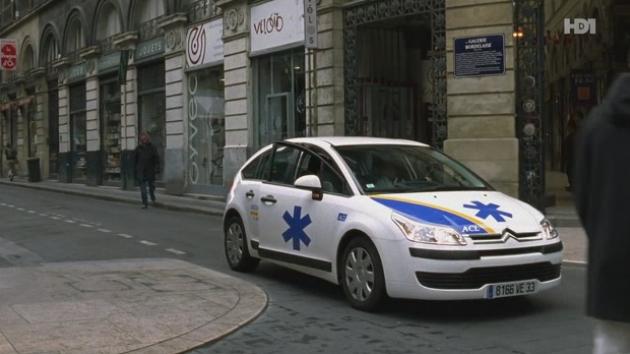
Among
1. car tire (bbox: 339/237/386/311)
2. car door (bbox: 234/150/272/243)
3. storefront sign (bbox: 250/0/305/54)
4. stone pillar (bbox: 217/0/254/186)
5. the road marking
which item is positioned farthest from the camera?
stone pillar (bbox: 217/0/254/186)

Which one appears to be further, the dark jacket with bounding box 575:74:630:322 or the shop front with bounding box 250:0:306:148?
the shop front with bounding box 250:0:306:148

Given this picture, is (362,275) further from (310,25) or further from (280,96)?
(280,96)

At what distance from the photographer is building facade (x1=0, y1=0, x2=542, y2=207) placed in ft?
46.6

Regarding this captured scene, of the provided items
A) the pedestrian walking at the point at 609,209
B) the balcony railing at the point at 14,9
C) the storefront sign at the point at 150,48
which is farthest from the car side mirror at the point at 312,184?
the balcony railing at the point at 14,9

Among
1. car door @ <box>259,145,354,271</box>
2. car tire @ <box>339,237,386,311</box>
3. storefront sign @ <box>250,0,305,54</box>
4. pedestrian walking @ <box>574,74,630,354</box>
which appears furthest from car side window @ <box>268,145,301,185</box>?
storefront sign @ <box>250,0,305,54</box>

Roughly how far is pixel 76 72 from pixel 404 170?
27.3 metres

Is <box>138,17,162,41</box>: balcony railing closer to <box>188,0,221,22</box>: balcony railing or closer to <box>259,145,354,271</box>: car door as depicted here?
<box>188,0,221,22</box>: balcony railing

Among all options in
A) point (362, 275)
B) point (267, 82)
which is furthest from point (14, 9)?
point (362, 275)

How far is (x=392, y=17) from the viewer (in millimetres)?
15781

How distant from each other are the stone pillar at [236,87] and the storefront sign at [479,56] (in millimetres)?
7352

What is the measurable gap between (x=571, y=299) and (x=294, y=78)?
489 inches

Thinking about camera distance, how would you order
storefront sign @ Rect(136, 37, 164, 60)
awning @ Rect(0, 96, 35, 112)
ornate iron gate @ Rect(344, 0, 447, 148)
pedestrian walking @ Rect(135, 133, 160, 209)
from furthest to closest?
1. awning @ Rect(0, 96, 35, 112)
2. storefront sign @ Rect(136, 37, 164, 60)
3. pedestrian walking @ Rect(135, 133, 160, 209)
4. ornate iron gate @ Rect(344, 0, 447, 148)

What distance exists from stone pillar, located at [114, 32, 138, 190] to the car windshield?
19.6 metres

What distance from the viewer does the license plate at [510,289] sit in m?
6.30
